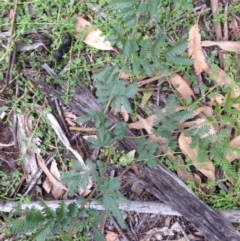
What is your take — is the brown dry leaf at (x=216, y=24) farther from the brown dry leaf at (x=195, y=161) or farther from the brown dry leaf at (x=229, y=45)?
the brown dry leaf at (x=195, y=161)

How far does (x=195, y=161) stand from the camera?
2.50m

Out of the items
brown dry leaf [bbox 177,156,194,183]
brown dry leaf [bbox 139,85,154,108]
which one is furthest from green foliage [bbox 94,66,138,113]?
brown dry leaf [bbox 177,156,194,183]

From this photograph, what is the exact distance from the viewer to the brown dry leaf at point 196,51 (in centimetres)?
261

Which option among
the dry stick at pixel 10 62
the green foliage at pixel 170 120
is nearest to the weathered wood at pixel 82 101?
the dry stick at pixel 10 62

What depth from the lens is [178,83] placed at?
259 centimetres

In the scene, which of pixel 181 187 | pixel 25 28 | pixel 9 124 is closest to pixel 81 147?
pixel 9 124

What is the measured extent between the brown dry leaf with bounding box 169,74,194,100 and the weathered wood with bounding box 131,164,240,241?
1.43 feet

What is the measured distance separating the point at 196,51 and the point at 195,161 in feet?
2.13

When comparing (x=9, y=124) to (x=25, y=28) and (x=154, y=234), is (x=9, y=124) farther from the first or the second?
(x=154, y=234)

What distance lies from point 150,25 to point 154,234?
3.99 ft

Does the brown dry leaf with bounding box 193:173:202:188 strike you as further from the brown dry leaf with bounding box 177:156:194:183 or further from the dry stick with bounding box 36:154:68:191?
the dry stick with bounding box 36:154:68:191

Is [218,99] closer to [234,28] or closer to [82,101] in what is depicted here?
[234,28]

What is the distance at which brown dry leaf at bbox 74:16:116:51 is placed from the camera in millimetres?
2629

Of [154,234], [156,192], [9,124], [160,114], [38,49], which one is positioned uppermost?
[38,49]
